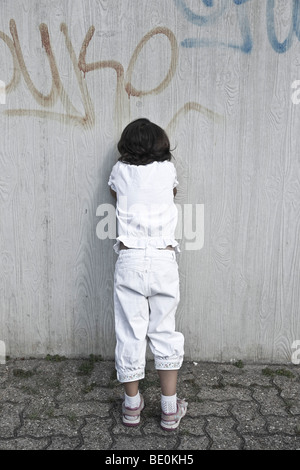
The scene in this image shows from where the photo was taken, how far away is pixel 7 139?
300 cm

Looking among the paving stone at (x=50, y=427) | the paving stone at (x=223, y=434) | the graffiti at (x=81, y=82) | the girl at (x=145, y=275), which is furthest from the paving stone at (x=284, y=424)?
the graffiti at (x=81, y=82)

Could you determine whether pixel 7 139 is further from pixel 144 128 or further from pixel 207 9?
pixel 207 9

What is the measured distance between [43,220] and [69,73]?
948 millimetres

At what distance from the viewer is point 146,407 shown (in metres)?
2.68

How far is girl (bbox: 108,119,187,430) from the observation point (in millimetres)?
2469

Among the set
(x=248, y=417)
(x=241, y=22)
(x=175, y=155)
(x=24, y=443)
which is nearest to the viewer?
(x=24, y=443)

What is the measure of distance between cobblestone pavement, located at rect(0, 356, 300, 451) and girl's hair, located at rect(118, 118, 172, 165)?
1.40m

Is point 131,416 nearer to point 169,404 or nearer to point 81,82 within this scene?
point 169,404

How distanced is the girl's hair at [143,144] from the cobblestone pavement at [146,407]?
1403 mm

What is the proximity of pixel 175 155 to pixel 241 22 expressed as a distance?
885 millimetres

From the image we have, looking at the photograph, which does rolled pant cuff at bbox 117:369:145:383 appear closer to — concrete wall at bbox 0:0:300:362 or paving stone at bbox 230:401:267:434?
paving stone at bbox 230:401:267:434

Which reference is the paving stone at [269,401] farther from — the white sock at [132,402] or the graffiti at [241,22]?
the graffiti at [241,22]

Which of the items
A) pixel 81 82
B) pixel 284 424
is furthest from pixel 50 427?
pixel 81 82

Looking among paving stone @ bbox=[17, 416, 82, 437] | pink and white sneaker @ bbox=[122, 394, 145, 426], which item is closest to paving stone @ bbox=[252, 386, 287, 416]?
pink and white sneaker @ bbox=[122, 394, 145, 426]
